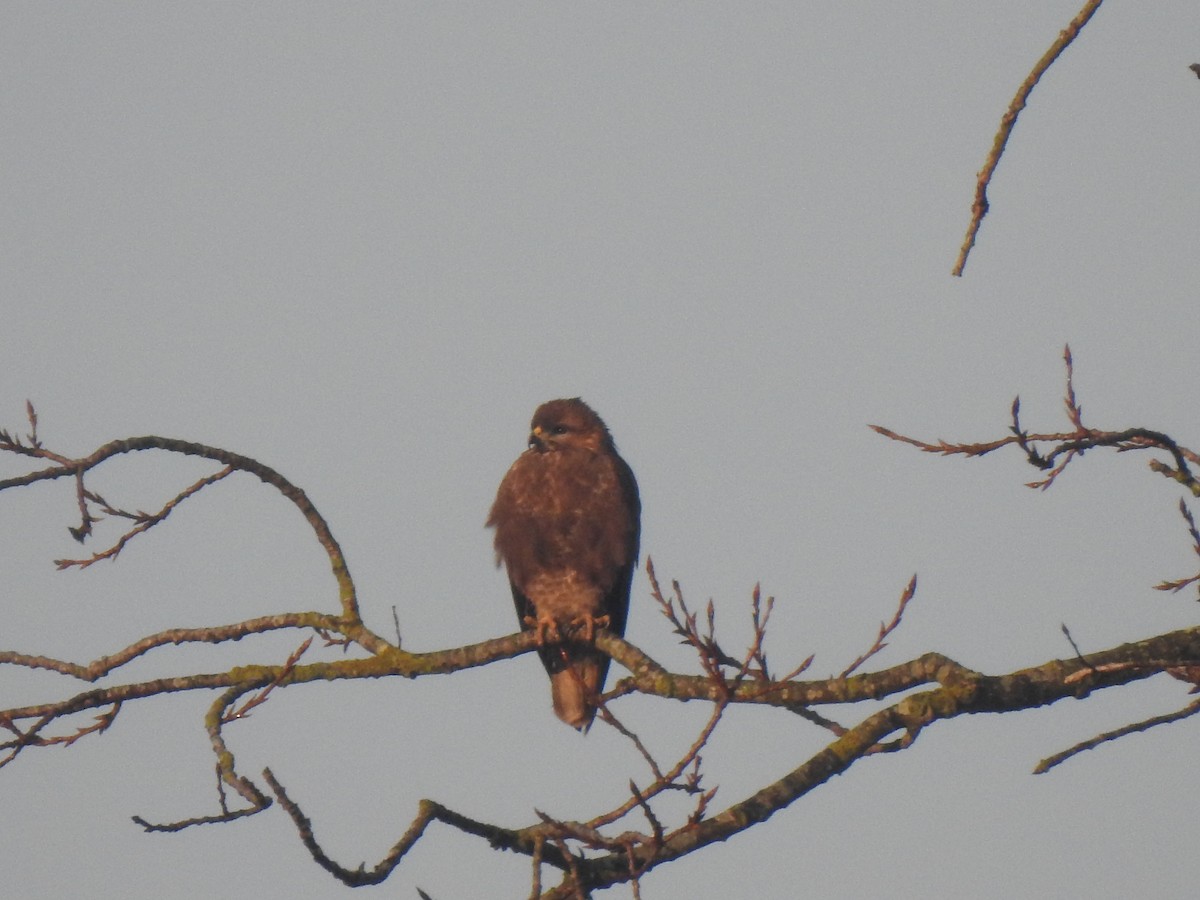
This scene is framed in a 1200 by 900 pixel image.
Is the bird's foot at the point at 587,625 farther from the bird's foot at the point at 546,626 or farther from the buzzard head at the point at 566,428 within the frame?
the buzzard head at the point at 566,428

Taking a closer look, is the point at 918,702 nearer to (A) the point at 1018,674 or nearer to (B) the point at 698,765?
(A) the point at 1018,674

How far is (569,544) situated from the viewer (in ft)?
24.1

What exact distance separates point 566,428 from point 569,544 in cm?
76

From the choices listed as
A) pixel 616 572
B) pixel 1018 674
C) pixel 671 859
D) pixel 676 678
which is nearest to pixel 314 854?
pixel 671 859

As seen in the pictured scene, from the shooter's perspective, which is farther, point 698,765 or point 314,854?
point 698,765

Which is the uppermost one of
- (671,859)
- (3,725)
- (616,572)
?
(616,572)

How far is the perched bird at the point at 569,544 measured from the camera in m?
7.32

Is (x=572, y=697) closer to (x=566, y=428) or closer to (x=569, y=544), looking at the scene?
(x=569, y=544)

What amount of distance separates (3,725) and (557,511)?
3484 mm

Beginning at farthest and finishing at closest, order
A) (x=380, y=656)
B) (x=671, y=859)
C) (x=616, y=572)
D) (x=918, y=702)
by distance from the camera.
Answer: (x=616, y=572) < (x=380, y=656) < (x=918, y=702) < (x=671, y=859)

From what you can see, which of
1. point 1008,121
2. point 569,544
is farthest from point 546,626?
point 1008,121

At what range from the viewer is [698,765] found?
362cm

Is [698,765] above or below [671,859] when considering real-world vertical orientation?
above

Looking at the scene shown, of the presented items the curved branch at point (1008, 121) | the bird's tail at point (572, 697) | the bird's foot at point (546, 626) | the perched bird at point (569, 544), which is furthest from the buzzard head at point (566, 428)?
the curved branch at point (1008, 121)
